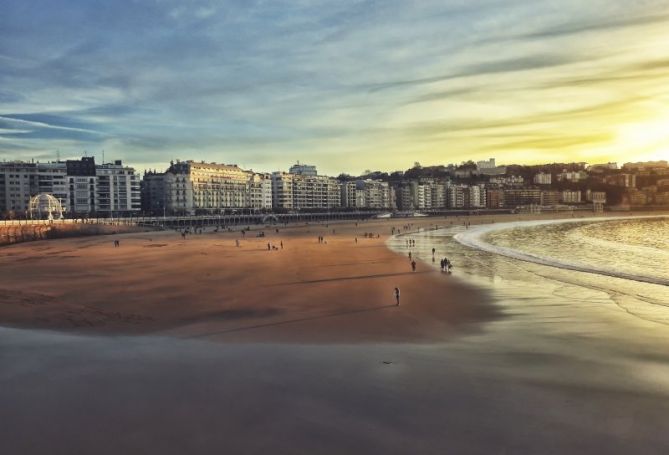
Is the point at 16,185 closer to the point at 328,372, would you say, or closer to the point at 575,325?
the point at 328,372

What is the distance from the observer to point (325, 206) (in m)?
184

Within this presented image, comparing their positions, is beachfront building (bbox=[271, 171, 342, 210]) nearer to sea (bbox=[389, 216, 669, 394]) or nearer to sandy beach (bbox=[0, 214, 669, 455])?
sea (bbox=[389, 216, 669, 394])

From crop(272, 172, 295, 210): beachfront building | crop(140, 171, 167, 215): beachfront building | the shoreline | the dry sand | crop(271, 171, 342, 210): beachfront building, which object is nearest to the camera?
the shoreline

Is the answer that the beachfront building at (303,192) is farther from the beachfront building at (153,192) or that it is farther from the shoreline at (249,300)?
the shoreline at (249,300)

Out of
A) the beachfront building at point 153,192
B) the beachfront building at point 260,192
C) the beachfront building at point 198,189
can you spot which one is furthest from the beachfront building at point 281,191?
the beachfront building at point 153,192

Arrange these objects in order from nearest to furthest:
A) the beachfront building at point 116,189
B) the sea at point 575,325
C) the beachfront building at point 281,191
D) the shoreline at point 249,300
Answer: the sea at point 575,325 < the shoreline at point 249,300 < the beachfront building at point 116,189 < the beachfront building at point 281,191

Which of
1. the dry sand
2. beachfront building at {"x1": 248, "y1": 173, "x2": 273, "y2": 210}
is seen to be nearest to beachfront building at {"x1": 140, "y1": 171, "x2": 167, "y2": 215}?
beachfront building at {"x1": 248, "y1": 173, "x2": 273, "y2": 210}

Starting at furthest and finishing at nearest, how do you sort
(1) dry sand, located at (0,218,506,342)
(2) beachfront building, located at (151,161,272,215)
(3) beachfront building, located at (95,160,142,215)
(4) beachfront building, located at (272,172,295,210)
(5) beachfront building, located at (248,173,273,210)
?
(4) beachfront building, located at (272,172,295,210) → (5) beachfront building, located at (248,173,273,210) → (2) beachfront building, located at (151,161,272,215) → (3) beachfront building, located at (95,160,142,215) → (1) dry sand, located at (0,218,506,342)

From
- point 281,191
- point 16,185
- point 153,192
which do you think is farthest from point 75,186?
point 281,191

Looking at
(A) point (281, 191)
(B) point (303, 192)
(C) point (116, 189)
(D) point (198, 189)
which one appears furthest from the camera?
(B) point (303, 192)

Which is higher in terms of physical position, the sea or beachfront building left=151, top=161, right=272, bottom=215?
beachfront building left=151, top=161, right=272, bottom=215

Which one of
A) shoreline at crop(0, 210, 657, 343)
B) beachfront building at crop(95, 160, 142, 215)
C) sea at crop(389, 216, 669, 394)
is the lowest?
sea at crop(389, 216, 669, 394)

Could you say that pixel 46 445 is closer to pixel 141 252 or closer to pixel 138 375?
pixel 138 375

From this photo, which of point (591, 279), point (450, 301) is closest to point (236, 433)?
point (450, 301)
